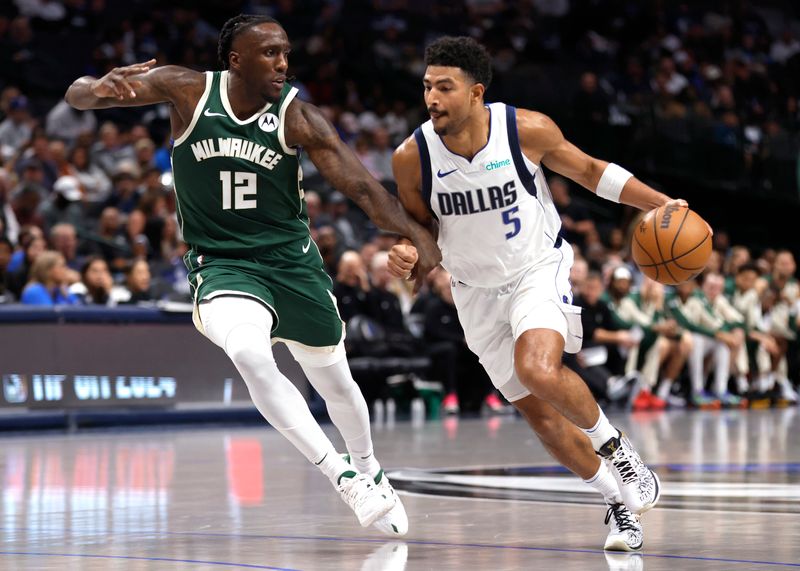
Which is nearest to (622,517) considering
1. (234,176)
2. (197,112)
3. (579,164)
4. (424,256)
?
(424,256)

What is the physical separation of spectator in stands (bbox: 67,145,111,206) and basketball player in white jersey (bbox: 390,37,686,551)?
34.3 ft

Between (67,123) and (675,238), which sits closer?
(675,238)

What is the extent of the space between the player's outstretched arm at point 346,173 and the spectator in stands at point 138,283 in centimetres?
781

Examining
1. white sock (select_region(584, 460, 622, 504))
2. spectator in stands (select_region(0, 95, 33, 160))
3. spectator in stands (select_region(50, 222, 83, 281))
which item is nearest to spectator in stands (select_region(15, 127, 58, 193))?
spectator in stands (select_region(0, 95, 33, 160))

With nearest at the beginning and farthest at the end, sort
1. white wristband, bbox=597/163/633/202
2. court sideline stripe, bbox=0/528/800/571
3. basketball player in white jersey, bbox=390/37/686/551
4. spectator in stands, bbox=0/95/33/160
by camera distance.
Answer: court sideline stripe, bbox=0/528/800/571
basketball player in white jersey, bbox=390/37/686/551
white wristband, bbox=597/163/633/202
spectator in stands, bbox=0/95/33/160

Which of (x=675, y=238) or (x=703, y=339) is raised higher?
(x=675, y=238)

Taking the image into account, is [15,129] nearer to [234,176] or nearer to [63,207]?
[63,207]

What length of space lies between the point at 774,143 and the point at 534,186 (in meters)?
16.5

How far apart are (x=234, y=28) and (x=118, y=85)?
591 millimetres

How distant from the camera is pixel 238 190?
579 centimetres

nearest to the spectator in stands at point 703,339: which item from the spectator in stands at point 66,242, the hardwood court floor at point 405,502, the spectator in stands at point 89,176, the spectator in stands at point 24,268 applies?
the hardwood court floor at point 405,502

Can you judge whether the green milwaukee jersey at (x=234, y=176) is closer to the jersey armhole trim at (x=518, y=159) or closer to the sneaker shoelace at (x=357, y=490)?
the jersey armhole trim at (x=518, y=159)

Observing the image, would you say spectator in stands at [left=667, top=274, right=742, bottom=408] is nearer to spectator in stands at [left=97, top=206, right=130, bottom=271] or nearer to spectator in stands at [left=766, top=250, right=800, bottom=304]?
spectator in stands at [left=766, top=250, right=800, bottom=304]

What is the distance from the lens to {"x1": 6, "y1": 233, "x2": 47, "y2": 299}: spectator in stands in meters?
13.2
